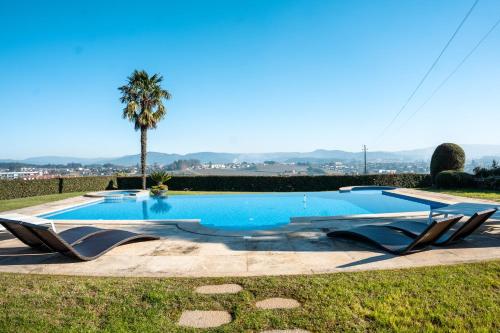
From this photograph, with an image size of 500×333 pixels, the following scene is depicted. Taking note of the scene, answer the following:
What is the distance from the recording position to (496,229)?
28.8ft

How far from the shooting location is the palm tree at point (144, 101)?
24.4 metres

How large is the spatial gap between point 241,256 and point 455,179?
20.0m

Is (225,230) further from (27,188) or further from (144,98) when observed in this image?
(144,98)

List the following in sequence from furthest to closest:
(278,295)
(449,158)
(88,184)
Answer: (88,184) → (449,158) → (278,295)

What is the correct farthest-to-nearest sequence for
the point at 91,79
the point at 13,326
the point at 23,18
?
the point at 91,79, the point at 23,18, the point at 13,326

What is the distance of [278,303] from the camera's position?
425 centimetres

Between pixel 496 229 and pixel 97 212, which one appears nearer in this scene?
pixel 496 229

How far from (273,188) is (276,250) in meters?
18.8

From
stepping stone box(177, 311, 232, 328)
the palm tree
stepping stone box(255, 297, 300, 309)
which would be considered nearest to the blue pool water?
the palm tree

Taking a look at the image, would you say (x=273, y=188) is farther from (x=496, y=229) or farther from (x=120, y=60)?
(x=496, y=229)

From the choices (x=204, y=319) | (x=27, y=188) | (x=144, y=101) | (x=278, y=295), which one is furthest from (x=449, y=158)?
(x=27, y=188)

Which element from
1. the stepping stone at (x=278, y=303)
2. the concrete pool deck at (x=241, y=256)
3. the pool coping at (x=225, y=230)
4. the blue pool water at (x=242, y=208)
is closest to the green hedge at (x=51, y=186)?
the blue pool water at (x=242, y=208)

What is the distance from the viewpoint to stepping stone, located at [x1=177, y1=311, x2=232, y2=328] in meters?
3.75

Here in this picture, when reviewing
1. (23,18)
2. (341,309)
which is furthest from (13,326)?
(23,18)
